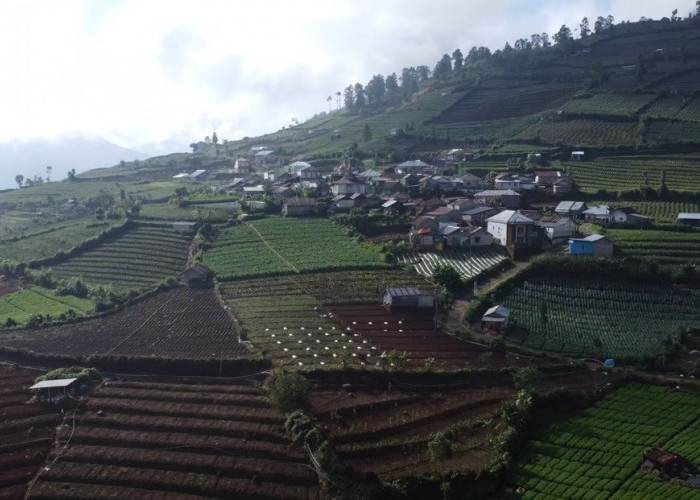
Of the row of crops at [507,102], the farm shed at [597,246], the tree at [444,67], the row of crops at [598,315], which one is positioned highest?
the tree at [444,67]

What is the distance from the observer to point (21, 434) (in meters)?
26.1

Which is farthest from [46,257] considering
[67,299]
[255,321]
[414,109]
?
[414,109]

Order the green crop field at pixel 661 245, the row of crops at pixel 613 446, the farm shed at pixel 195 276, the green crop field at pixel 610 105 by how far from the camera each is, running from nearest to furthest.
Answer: the row of crops at pixel 613 446
the green crop field at pixel 661 245
the farm shed at pixel 195 276
the green crop field at pixel 610 105

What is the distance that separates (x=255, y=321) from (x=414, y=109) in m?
76.0

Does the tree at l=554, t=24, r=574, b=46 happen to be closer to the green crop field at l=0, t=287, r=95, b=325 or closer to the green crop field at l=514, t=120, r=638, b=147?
the green crop field at l=514, t=120, r=638, b=147

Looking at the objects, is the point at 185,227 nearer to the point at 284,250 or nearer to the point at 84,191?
the point at 284,250

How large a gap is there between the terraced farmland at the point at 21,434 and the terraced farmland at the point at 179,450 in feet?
2.14

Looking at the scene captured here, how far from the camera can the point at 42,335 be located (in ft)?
117

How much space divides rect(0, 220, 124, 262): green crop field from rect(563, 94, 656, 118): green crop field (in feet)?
185

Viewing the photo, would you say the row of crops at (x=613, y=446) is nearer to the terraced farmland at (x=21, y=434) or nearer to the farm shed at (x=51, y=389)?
the terraced farmland at (x=21, y=434)

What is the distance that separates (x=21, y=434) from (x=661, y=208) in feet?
154

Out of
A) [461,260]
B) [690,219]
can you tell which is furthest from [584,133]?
[461,260]

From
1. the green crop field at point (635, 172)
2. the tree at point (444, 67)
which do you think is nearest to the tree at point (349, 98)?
the tree at point (444, 67)

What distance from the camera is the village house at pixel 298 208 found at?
5659cm
